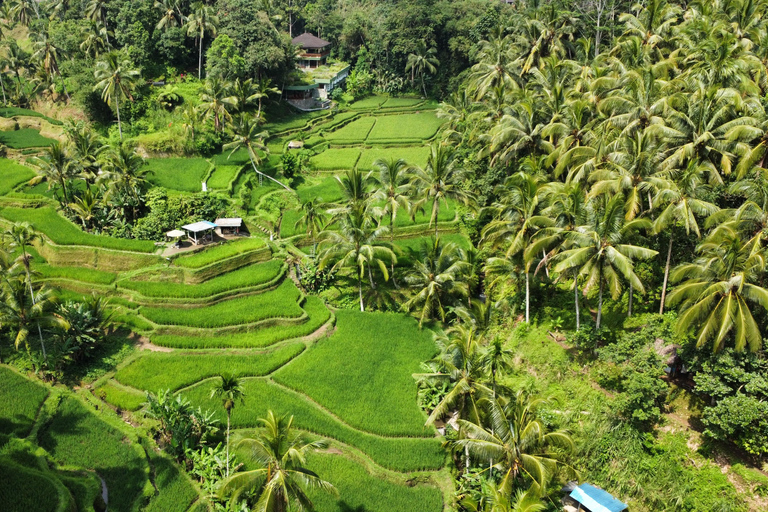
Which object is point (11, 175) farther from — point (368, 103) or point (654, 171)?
point (654, 171)

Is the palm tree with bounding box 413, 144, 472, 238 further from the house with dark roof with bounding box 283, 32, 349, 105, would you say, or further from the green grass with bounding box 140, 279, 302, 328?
the house with dark roof with bounding box 283, 32, 349, 105

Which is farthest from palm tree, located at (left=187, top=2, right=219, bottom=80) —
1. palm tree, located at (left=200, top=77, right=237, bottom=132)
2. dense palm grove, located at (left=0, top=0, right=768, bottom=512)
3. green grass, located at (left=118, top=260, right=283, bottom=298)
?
green grass, located at (left=118, top=260, right=283, bottom=298)

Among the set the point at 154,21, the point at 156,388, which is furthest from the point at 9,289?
the point at 154,21

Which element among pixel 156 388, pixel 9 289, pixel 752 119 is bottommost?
pixel 156 388

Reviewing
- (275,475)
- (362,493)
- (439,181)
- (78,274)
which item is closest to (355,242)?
(439,181)

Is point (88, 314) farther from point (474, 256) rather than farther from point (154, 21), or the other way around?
point (154, 21)

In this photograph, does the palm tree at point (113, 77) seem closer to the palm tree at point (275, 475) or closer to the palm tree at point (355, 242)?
the palm tree at point (355, 242)

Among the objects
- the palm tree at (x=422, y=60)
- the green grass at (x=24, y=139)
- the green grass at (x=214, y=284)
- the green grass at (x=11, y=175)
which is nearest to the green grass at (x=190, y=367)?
the green grass at (x=214, y=284)
